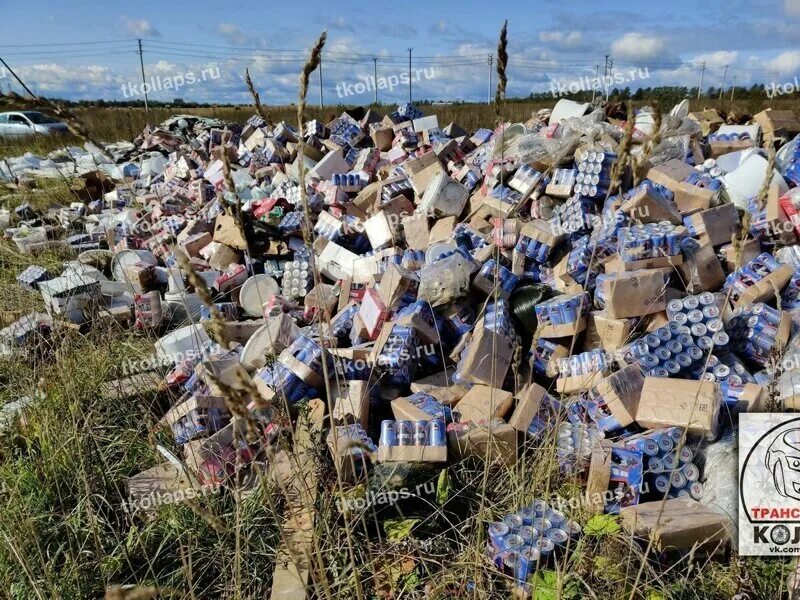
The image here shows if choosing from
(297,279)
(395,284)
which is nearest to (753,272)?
(395,284)

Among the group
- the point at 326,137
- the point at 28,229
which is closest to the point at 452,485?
the point at 326,137

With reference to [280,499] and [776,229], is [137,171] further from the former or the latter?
[776,229]

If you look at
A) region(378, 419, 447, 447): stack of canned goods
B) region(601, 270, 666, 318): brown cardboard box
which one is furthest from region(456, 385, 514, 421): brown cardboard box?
region(601, 270, 666, 318): brown cardboard box

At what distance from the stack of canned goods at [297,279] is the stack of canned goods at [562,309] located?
199 cm

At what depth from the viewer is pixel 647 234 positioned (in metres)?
3.31

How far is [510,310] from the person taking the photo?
11.4 ft

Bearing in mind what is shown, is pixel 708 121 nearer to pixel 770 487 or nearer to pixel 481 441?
pixel 770 487

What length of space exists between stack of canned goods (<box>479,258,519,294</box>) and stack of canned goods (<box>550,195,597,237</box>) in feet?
2.02

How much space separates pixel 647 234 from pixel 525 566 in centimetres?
217

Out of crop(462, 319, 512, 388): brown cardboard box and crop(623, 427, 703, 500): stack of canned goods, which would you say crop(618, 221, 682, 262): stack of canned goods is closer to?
crop(462, 319, 512, 388): brown cardboard box

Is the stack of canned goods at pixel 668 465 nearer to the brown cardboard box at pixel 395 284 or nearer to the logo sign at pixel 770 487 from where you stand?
the logo sign at pixel 770 487

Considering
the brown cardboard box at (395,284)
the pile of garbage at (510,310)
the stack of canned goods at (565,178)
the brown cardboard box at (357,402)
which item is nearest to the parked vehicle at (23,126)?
the pile of garbage at (510,310)

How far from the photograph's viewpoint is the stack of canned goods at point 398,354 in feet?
10.2

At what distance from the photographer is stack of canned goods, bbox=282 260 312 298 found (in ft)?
14.7
